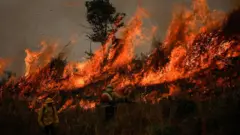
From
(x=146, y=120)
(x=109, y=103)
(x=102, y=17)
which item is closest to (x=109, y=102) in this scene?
(x=109, y=103)

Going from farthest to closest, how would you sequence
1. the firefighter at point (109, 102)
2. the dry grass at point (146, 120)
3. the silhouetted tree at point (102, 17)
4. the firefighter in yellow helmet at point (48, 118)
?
the silhouetted tree at point (102, 17) < the firefighter at point (109, 102) < the firefighter in yellow helmet at point (48, 118) < the dry grass at point (146, 120)

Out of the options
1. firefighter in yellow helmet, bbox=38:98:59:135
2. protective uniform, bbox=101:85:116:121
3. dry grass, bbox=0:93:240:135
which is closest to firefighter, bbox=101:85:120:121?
protective uniform, bbox=101:85:116:121

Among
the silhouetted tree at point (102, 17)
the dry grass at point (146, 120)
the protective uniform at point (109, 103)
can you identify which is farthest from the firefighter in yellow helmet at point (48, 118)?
the silhouetted tree at point (102, 17)

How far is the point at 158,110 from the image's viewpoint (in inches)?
654

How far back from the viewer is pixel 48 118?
46.9 feet

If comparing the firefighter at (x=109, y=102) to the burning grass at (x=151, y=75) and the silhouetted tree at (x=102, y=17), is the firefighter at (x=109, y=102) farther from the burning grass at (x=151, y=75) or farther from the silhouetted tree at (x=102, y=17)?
the silhouetted tree at (x=102, y=17)

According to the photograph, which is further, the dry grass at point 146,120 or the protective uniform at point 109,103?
the protective uniform at point 109,103

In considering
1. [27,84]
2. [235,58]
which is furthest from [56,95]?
[235,58]

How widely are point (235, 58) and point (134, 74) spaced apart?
31.5 feet

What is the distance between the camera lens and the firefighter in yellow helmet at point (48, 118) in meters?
14.2

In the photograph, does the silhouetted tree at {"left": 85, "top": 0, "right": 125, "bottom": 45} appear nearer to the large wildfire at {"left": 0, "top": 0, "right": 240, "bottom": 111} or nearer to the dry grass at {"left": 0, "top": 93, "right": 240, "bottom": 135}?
the large wildfire at {"left": 0, "top": 0, "right": 240, "bottom": 111}

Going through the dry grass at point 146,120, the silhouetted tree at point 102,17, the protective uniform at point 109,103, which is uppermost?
the silhouetted tree at point 102,17

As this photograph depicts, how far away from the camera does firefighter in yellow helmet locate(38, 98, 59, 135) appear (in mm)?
14156

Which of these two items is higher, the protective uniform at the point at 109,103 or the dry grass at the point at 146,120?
the protective uniform at the point at 109,103
